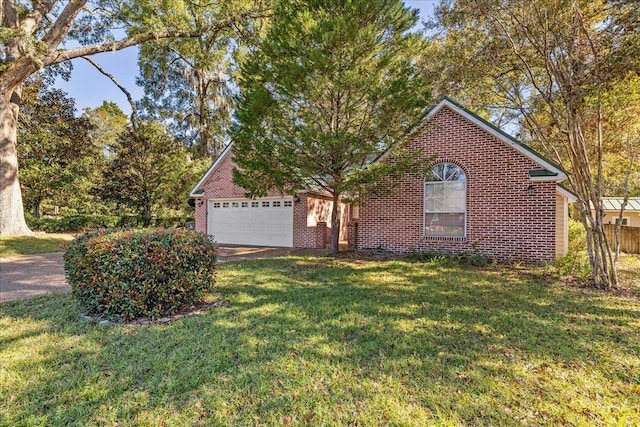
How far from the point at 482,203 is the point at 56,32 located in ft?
59.4

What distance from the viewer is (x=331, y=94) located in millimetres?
9008

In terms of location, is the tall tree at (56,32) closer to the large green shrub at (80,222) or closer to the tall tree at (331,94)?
the large green shrub at (80,222)

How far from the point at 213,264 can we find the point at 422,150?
23.9 ft

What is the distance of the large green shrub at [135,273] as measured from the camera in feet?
14.8

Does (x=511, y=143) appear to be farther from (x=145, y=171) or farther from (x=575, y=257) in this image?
(x=145, y=171)

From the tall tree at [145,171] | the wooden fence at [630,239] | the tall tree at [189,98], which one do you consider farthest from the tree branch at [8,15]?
the wooden fence at [630,239]

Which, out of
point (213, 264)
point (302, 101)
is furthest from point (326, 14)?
point (213, 264)

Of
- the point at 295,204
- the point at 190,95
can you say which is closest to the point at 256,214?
the point at 295,204

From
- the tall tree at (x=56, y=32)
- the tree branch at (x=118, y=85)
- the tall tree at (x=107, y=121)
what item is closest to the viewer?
the tall tree at (x=56, y=32)

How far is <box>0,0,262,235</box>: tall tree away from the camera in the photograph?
42.8 feet

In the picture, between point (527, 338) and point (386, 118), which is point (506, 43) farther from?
point (527, 338)

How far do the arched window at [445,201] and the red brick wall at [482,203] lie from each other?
17 centimetres

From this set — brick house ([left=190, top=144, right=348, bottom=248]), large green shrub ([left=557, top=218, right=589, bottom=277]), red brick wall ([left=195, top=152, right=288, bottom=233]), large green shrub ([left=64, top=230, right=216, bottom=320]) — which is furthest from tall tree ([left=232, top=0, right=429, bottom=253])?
red brick wall ([left=195, top=152, right=288, bottom=233])

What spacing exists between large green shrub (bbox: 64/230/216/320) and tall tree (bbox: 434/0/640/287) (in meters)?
7.79
